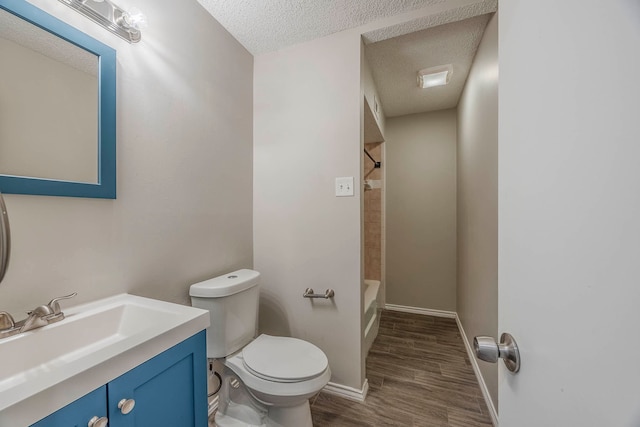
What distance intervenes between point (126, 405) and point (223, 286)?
655 mm

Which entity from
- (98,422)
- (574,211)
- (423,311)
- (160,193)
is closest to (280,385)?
(98,422)

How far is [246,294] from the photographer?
4.58 ft

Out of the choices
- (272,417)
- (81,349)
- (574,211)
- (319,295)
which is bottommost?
(272,417)

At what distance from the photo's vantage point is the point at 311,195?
5.75 ft

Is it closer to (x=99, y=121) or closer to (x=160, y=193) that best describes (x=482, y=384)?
(x=160, y=193)

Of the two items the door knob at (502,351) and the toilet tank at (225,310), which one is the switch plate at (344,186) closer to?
the toilet tank at (225,310)

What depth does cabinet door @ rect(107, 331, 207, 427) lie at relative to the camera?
0.64m

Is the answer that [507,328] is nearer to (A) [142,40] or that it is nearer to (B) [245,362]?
(B) [245,362]

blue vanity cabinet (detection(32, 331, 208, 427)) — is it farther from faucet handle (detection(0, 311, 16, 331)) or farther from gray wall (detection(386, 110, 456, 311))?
gray wall (detection(386, 110, 456, 311))

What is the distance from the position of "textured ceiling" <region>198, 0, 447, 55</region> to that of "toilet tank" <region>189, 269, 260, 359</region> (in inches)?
63.3

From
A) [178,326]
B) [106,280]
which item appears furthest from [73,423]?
[106,280]

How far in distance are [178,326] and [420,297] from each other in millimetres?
2893

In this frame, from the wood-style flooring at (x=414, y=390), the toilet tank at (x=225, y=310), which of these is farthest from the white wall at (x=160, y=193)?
the wood-style flooring at (x=414, y=390)

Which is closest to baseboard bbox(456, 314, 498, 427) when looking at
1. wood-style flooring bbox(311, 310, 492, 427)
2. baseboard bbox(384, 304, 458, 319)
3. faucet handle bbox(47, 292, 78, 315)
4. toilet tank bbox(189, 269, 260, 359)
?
wood-style flooring bbox(311, 310, 492, 427)
